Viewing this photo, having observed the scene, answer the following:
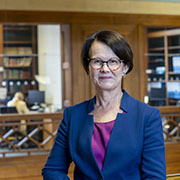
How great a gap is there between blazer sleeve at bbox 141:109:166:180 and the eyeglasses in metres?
0.27

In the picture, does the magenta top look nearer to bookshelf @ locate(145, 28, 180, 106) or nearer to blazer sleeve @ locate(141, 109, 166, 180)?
blazer sleeve @ locate(141, 109, 166, 180)

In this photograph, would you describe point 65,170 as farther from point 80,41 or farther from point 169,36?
point 169,36

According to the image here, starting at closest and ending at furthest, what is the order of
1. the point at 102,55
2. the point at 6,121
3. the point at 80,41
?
the point at 102,55 → the point at 6,121 → the point at 80,41

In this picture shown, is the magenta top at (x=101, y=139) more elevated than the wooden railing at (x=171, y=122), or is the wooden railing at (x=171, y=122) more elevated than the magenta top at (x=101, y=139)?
the magenta top at (x=101, y=139)

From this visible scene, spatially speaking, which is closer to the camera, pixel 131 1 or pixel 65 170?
pixel 65 170

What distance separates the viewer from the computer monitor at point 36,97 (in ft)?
14.7

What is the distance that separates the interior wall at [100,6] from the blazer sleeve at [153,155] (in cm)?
372

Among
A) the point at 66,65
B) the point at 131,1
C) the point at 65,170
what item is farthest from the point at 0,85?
the point at 65,170

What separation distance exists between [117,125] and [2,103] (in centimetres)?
348

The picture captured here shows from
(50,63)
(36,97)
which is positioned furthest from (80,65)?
(36,97)

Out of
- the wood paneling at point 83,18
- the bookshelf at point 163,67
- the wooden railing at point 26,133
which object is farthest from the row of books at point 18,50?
the bookshelf at point 163,67

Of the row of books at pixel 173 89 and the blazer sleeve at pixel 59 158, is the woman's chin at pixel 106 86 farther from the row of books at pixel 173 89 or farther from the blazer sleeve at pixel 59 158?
the row of books at pixel 173 89

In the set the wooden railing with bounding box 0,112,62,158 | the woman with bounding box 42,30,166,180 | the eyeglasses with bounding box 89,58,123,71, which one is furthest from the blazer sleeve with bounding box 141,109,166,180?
the wooden railing with bounding box 0,112,62,158

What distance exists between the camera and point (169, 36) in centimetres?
493
